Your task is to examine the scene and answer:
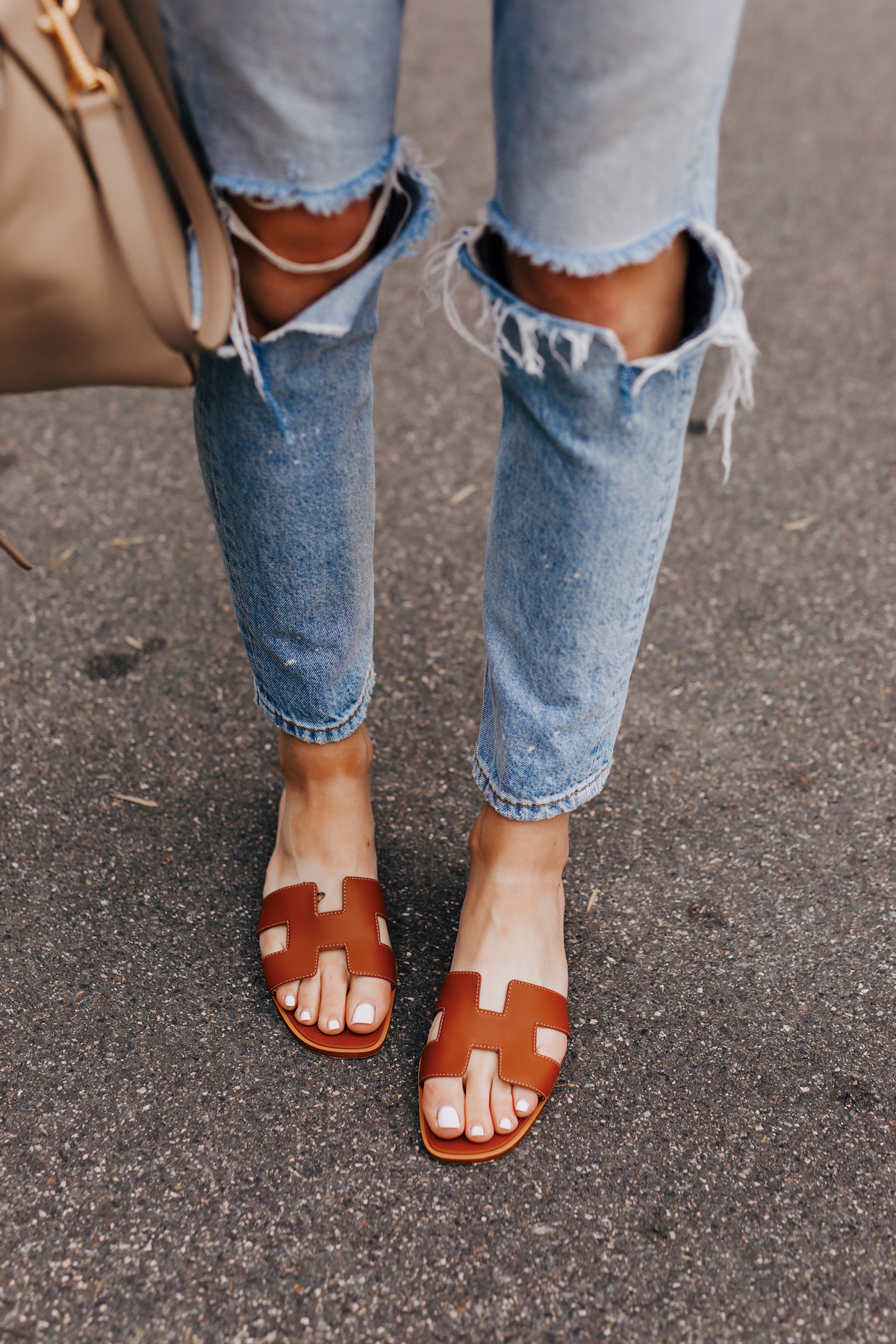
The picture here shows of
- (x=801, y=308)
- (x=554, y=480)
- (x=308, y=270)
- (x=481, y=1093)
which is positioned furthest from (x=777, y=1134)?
(x=801, y=308)

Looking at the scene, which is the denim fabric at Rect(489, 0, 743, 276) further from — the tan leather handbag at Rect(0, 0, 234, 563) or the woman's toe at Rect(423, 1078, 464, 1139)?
the woman's toe at Rect(423, 1078, 464, 1139)

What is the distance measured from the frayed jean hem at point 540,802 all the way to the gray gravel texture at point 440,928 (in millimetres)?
216

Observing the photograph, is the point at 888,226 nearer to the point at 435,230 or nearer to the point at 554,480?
the point at 435,230

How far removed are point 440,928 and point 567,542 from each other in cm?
50

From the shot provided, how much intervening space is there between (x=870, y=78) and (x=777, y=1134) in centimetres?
294

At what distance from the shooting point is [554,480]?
0.75 metres

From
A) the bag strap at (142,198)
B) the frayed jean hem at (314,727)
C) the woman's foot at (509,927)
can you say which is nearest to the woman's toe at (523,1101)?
the woman's foot at (509,927)

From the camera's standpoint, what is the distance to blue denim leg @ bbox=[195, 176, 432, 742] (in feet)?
2.45

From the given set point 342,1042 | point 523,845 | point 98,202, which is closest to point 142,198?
point 98,202

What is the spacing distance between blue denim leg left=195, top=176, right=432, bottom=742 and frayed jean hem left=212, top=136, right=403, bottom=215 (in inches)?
2.2

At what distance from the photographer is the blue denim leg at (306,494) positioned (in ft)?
2.45

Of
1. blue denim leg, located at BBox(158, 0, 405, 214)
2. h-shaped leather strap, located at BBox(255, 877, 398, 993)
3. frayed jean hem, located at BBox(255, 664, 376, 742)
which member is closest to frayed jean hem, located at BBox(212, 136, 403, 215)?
blue denim leg, located at BBox(158, 0, 405, 214)

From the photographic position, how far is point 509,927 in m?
0.96

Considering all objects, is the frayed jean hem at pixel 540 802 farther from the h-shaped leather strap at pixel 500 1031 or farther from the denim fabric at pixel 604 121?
the denim fabric at pixel 604 121
